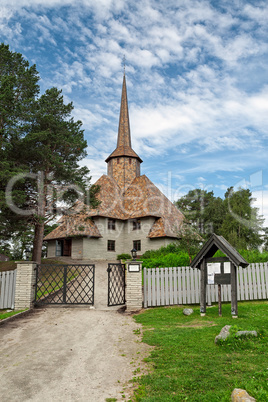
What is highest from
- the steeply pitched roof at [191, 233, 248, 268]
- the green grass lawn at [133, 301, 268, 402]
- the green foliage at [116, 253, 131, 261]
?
the steeply pitched roof at [191, 233, 248, 268]

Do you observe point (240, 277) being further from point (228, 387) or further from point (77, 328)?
point (228, 387)

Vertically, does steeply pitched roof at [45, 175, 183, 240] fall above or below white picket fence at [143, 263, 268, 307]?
above

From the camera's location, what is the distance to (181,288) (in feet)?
41.6

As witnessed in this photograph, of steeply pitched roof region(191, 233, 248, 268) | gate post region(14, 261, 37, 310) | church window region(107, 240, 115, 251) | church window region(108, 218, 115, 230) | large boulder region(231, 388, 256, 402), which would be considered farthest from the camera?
church window region(108, 218, 115, 230)

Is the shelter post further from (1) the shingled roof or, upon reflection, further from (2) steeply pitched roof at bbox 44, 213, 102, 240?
(2) steeply pitched roof at bbox 44, 213, 102, 240

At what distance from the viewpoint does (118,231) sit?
32.5 meters

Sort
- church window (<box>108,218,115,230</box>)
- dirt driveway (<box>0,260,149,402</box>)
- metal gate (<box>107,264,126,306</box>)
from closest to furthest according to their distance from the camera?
1. dirt driveway (<box>0,260,149,402</box>)
2. metal gate (<box>107,264,126,306</box>)
3. church window (<box>108,218,115,230</box>)

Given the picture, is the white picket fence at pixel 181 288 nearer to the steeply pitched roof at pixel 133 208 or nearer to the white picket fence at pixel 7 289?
the white picket fence at pixel 7 289

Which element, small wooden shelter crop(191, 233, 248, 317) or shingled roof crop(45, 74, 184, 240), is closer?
small wooden shelter crop(191, 233, 248, 317)

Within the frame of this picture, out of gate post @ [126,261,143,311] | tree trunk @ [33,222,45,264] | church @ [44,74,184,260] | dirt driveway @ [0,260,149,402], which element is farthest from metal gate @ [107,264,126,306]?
church @ [44,74,184,260]

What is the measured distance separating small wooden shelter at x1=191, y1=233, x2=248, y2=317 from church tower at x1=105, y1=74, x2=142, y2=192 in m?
26.0

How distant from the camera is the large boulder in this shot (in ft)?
12.2

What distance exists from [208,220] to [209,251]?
32.8 metres

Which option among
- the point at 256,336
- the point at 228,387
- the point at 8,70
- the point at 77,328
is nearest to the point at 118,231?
the point at 8,70
